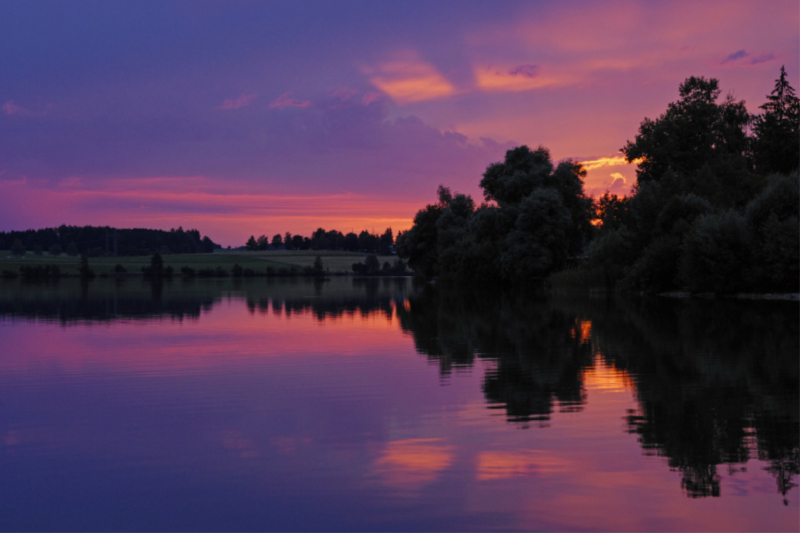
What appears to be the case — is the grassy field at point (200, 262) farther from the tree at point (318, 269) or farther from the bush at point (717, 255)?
the bush at point (717, 255)

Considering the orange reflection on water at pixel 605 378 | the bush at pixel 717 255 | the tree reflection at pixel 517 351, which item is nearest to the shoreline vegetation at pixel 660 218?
the bush at pixel 717 255

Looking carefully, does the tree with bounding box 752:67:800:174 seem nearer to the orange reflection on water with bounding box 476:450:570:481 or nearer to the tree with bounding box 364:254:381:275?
the orange reflection on water with bounding box 476:450:570:481

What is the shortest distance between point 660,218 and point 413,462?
171 feet

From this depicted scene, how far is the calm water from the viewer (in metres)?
7.30

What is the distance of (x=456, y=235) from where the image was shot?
9938cm

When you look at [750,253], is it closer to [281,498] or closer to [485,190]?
[485,190]

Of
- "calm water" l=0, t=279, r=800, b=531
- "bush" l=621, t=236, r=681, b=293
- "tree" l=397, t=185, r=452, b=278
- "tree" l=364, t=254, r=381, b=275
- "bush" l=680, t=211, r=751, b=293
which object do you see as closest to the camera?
"calm water" l=0, t=279, r=800, b=531

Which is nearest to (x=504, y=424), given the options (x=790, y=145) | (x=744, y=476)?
(x=744, y=476)

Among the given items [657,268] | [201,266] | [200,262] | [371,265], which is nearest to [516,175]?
[657,268]

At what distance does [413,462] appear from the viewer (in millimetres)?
9008

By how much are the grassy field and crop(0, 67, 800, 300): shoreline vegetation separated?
56.9 metres

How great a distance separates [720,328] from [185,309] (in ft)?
100

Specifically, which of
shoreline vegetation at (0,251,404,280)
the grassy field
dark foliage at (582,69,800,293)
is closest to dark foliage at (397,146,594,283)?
dark foliage at (582,69,800,293)

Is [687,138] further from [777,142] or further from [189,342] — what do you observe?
[189,342]
